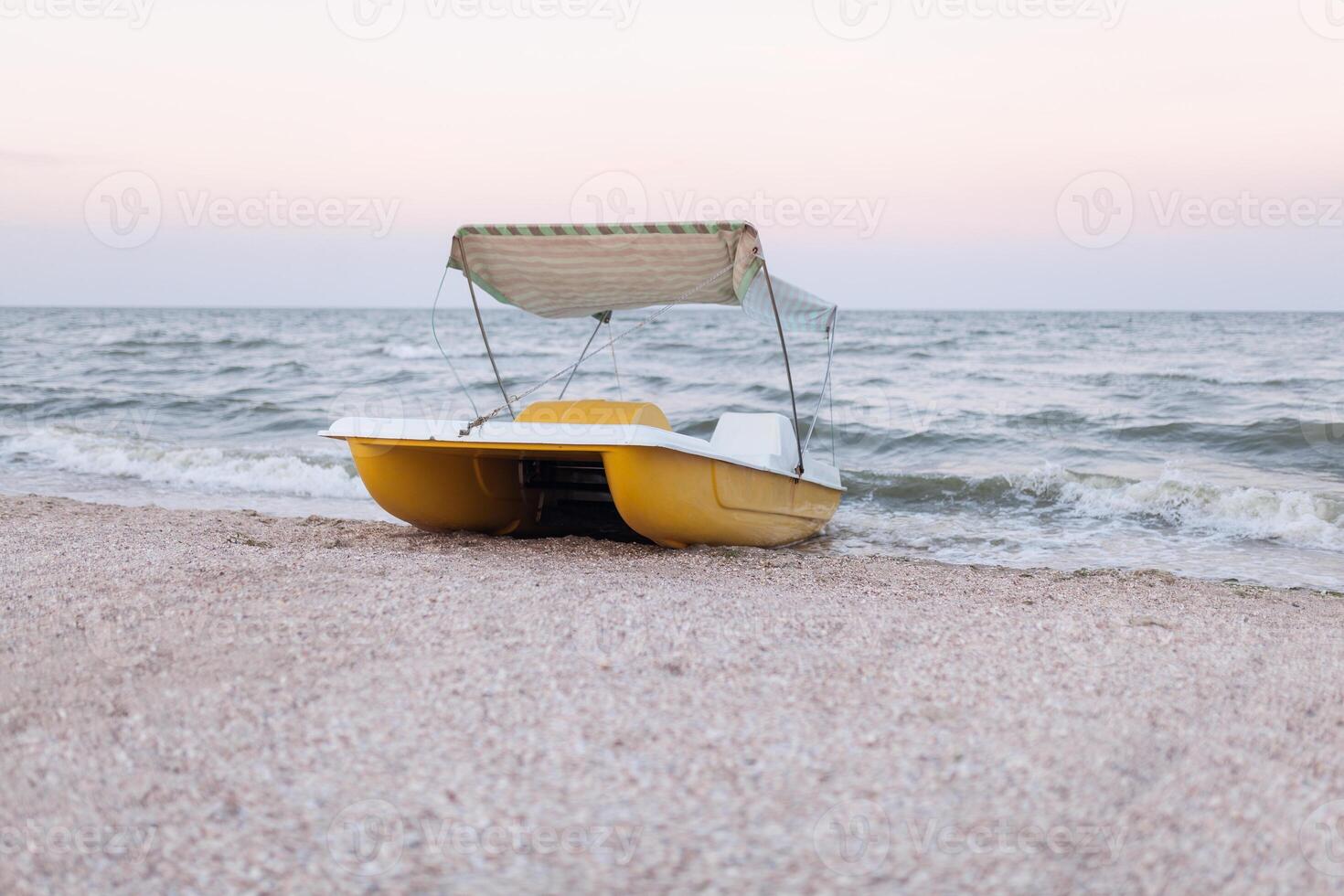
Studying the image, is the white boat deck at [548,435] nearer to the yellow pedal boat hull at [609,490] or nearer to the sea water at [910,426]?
the yellow pedal boat hull at [609,490]

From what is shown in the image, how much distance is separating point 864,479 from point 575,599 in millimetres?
7137

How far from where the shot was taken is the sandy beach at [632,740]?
225 centimetres

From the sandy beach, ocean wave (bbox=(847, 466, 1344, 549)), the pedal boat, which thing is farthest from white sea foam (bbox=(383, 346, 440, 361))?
the sandy beach

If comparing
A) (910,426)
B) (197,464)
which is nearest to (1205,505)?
(910,426)

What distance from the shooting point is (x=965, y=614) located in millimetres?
4523

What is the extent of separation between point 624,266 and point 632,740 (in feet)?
12.5

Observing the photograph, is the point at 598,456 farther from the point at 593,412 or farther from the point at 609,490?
the point at 593,412

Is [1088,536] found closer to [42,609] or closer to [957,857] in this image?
[957,857]

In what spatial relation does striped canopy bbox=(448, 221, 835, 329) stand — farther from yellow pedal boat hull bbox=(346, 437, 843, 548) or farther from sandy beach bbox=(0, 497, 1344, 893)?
sandy beach bbox=(0, 497, 1344, 893)

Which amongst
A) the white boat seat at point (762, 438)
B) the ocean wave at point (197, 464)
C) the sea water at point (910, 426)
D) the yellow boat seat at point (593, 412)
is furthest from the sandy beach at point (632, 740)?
the ocean wave at point (197, 464)

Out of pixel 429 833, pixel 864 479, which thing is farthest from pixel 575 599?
pixel 864 479

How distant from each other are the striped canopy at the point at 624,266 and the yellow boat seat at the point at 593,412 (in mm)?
769

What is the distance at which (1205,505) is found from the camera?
918 centimetres

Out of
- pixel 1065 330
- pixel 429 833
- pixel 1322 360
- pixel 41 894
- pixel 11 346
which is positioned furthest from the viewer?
pixel 1065 330
